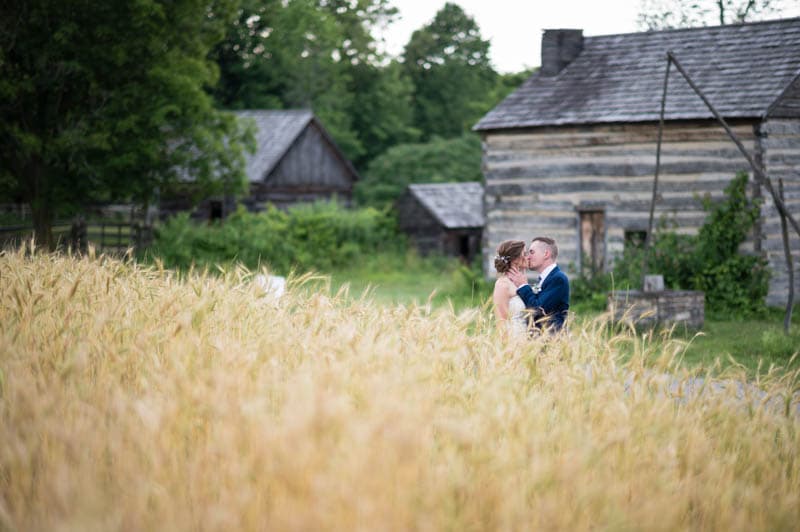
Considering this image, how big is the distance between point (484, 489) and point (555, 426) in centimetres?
94

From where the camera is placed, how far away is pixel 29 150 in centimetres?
1794

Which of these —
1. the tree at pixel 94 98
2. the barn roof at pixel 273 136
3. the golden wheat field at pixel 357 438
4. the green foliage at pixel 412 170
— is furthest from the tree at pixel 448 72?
the golden wheat field at pixel 357 438

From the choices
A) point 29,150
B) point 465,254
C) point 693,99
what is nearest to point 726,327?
point 693,99

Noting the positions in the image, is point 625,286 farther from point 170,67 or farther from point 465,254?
A: point 465,254

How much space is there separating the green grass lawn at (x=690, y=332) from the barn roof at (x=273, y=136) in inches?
315

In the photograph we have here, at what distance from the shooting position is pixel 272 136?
116ft

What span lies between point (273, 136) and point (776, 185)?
876 inches

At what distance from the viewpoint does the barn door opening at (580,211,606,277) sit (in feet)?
61.1

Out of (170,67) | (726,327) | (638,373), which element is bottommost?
(726,327)

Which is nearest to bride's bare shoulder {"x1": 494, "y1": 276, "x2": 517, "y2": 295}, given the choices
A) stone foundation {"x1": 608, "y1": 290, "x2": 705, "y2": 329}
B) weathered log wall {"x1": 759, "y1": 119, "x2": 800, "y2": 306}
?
stone foundation {"x1": 608, "y1": 290, "x2": 705, "y2": 329}

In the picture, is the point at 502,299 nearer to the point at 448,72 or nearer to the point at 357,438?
the point at 357,438

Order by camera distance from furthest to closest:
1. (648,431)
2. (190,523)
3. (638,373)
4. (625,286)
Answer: (625,286), (638,373), (648,431), (190,523)

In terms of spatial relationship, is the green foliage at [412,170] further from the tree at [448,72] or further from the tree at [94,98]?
the tree at [94,98]

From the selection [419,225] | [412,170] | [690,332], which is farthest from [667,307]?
[412,170]
